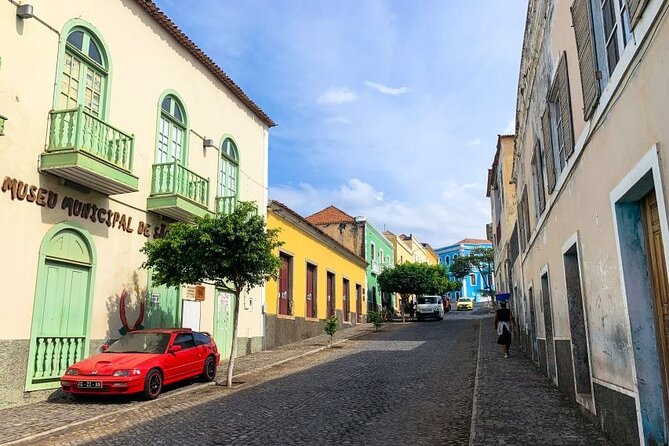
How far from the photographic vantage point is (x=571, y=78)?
23.4ft

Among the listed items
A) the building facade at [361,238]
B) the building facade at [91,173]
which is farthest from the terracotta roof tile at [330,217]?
the building facade at [91,173]

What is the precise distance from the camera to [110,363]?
32.6ft

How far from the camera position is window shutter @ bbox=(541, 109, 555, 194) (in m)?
9.20

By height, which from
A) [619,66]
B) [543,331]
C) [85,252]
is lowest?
[543,331]

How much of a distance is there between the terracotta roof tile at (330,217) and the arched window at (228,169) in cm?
2117

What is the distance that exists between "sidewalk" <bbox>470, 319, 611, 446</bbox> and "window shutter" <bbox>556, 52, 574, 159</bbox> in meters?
3.64

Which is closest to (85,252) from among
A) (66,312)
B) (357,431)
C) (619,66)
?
(66,312)

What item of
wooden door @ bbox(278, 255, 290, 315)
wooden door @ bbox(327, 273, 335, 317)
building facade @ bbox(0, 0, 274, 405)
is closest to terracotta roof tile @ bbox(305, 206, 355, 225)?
wooden door @ bbox(327, 273, 335, 317)

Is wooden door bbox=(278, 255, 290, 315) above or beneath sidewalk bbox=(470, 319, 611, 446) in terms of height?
above

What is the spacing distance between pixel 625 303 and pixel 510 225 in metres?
18.8

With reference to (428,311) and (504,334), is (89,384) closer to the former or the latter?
(504,334)

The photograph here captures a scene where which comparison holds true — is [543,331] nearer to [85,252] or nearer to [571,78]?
[571,78]

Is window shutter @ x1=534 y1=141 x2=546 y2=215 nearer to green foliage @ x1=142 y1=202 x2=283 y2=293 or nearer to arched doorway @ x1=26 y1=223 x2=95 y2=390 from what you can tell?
green foliage @ x1=142 y1=202 x2=283 y2=293

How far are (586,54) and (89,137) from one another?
9198mm
